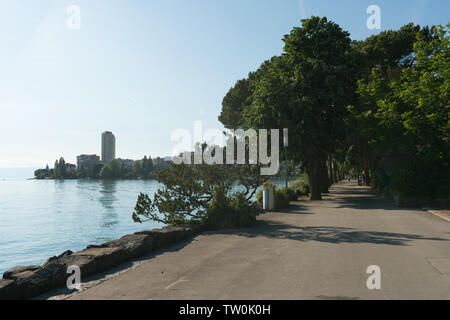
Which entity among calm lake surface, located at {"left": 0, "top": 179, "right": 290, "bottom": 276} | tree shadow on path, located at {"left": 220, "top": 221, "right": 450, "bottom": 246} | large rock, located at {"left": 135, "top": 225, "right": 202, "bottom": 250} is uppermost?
large rock, located at {"left": 135, "top": 225, "right": 202, "bottom": 250}

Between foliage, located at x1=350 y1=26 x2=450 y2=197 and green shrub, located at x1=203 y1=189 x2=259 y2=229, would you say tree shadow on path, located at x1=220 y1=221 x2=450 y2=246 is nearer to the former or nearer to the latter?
green shrub, located at x1=203 y1=189 x2=259 y2=229

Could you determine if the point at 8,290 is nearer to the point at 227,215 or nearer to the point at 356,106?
the point at 227,215

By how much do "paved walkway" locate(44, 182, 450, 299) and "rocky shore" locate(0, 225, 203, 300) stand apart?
0.43 m

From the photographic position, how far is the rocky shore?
6504 millimetres

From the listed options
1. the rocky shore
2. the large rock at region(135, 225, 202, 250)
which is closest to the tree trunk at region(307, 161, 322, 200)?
the large rock at region(135, 225, 202, 250)

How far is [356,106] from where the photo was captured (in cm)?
3250

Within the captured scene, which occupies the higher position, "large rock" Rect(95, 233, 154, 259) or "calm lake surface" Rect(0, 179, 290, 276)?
"large rock" Rect(95, 233, 154, 259)

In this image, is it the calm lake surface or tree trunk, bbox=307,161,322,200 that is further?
tree trunk, bbox=307,161,322,200

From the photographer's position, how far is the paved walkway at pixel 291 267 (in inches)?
258

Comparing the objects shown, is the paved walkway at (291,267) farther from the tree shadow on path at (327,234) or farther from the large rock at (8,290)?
the large rock at (8,290)

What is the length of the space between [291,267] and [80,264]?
4485 mm

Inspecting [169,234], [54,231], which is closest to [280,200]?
[169,234]

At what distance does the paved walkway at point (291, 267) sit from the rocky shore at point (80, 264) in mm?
430
